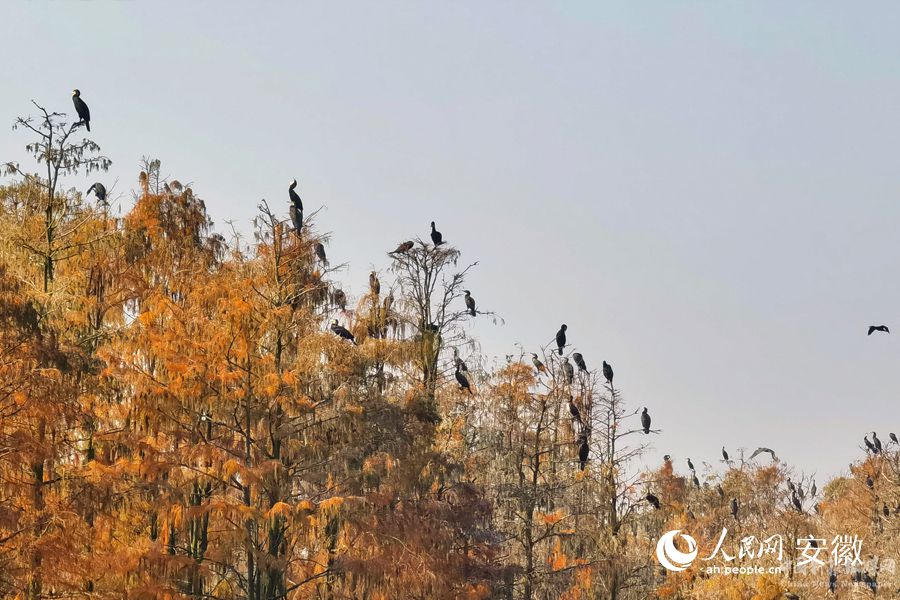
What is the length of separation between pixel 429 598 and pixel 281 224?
749 centimetres

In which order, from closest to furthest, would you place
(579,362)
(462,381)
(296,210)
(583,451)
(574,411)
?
(296,210), (462,381), (583,451), (574,411), (579,362)

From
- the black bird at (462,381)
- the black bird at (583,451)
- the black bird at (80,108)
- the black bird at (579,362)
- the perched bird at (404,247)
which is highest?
the black bird at (80,108)

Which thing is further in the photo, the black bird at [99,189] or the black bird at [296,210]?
the black bird at [99,189]

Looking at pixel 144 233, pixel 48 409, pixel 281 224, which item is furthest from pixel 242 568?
pixel 48 409

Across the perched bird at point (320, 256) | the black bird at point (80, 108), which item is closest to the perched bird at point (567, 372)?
the perched bird at point (320, 256)

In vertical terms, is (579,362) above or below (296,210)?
below

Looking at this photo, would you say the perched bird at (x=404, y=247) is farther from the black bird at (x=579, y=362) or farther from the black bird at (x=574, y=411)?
the black bird at (x=579, y=362)

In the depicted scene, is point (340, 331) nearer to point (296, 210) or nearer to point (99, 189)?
point (296, 210)

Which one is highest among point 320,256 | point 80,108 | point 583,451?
point 80,108

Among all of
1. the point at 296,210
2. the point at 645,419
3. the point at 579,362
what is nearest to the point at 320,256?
the point at 296,210

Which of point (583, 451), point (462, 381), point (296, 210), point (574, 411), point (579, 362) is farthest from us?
point (579, 362)

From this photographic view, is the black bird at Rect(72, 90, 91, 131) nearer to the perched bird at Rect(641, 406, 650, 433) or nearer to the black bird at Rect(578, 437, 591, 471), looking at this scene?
the black bird at Rect(578, 437, 591, 471)

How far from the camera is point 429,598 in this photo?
62.7 ft

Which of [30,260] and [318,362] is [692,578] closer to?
[318,362]
